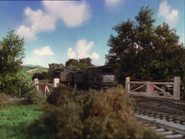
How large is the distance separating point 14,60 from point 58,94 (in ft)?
27.7

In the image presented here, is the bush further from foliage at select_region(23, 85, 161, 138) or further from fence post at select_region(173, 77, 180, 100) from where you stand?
fence post at select_region(173, 77, 180, 100)

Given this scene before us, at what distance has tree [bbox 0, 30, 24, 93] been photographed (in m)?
11.4

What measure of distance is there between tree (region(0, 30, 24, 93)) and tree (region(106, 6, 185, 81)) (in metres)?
11.6

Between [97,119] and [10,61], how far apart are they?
1025 centimetres

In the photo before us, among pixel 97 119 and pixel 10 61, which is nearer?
pixel 97 119

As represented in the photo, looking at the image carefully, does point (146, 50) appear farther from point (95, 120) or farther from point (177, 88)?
point (95, 120)

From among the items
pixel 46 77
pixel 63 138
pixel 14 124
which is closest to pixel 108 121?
pixel 63 138

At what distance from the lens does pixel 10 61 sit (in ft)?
37.6

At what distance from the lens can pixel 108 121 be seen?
2.99 metres

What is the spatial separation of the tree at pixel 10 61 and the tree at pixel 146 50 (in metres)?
11.6

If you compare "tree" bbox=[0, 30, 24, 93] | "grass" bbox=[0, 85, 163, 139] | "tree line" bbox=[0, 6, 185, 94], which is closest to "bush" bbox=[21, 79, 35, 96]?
"tree" bbox=[0, 30, 24, 93]

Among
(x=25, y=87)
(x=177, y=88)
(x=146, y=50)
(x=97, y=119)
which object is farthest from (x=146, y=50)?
(x=97, y=119)

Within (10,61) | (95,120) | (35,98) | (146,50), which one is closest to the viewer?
(95,120)

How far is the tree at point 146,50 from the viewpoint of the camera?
17.9 meters
